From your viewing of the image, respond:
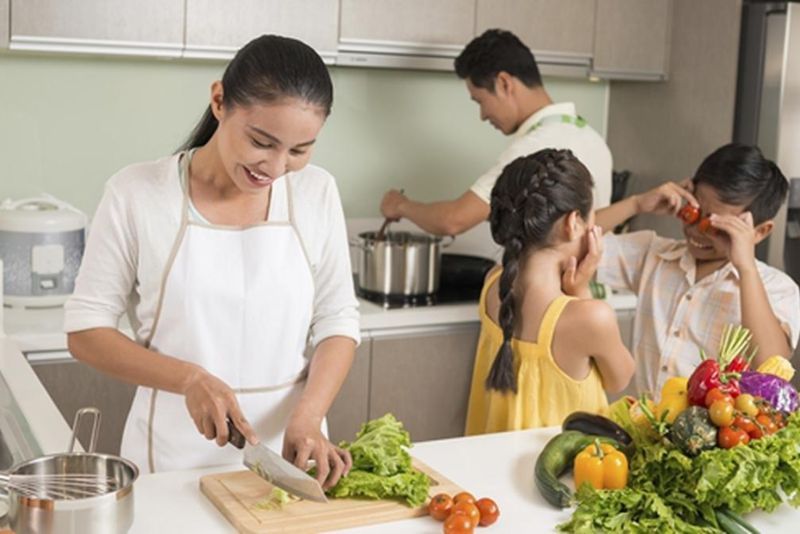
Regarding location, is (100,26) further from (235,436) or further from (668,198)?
(235,436)

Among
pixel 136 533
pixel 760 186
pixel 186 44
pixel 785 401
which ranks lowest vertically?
pixel 136 533

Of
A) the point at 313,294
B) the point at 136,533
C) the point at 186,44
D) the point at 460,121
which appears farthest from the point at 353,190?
the point at 136,533

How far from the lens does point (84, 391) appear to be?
2787 millimetres

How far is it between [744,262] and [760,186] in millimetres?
184

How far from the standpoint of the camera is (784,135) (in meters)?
3.40

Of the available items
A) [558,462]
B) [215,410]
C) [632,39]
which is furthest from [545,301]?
[632,39]

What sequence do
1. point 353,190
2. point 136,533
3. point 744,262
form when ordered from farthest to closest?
point 353,190 → point 744,262 → point 136,533

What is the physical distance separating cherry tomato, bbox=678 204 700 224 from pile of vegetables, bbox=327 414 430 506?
1138 millimetres

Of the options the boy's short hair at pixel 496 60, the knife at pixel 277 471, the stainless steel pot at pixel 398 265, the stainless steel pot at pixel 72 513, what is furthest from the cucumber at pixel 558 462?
the boy's short hair at pixel 496 60

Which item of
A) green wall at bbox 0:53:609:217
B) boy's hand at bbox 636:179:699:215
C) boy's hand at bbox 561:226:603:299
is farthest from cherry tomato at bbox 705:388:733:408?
green wall at bbox 0:53:609:217

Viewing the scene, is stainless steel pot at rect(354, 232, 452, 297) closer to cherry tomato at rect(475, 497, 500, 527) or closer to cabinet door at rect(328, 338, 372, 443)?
cabinet door at rect(328, 338, 372, 443)

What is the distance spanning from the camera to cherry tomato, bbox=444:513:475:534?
4.92 ft

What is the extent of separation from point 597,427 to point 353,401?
1.33 meters

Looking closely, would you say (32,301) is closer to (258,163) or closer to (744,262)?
(258,163)
